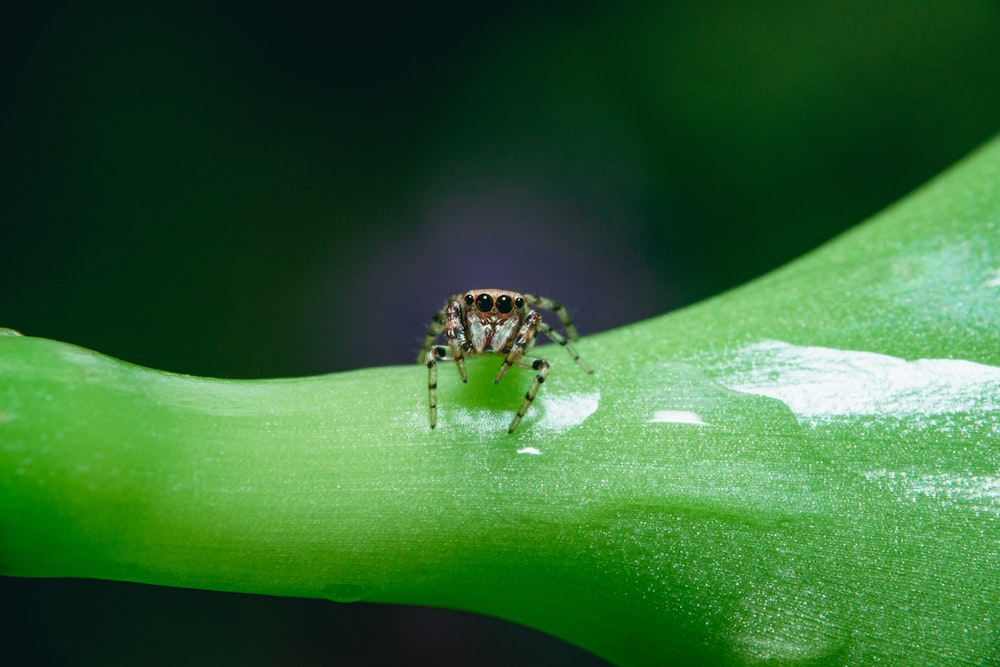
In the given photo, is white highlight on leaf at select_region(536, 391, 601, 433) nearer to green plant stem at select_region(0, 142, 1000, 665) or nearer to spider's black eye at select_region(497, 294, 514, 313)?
green plant stem at select_region(0, 142, 1000, 665)

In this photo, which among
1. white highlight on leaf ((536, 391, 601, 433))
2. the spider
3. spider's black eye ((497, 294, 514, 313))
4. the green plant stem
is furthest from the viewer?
spider's black eye ((497, 294, 514, 313))

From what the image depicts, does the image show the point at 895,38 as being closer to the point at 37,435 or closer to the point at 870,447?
the point at 870,447

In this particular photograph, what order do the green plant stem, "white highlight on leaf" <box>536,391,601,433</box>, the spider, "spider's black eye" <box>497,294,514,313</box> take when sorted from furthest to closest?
"spider's black eye" <box>497,294,514,313</box> → the spider → "white highlight on leaf" <box>536,391,601,433</box> → the green plant stem

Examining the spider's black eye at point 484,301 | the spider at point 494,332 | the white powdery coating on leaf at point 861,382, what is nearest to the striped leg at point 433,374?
the spider at point 494,332

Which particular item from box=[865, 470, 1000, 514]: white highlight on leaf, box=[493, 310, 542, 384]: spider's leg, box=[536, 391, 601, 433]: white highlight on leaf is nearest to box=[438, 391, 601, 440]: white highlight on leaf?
box=[536, 391, 601, 433]: white highlight on leaf

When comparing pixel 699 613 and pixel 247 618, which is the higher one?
pixel 699 613

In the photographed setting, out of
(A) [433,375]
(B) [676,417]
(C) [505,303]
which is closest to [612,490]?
(B) [676,417]

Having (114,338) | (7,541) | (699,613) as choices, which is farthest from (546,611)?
(114,338)
